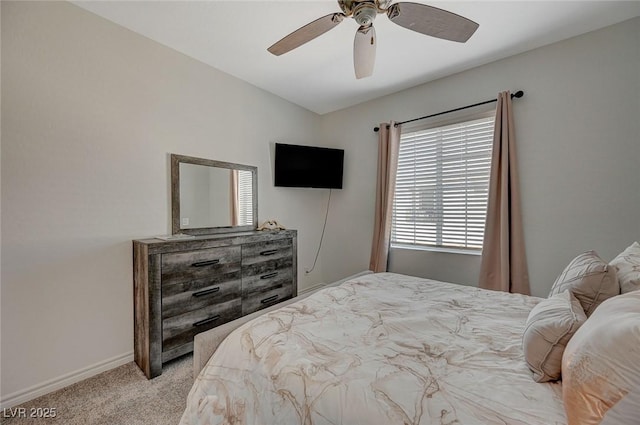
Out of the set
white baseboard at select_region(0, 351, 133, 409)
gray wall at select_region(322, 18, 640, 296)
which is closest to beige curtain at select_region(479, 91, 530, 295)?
gray wall at select_region(322, 18, 640, 296)

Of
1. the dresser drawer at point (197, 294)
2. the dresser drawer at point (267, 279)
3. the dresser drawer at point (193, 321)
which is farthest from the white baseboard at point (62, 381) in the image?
the dresser drawer at point (267, 279)

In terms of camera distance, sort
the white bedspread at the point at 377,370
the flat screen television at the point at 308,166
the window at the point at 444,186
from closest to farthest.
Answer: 1. the white bedspread at the point at 377,370
2. the window at the point at 444,186
3. the flat screen television at the point at 308,166

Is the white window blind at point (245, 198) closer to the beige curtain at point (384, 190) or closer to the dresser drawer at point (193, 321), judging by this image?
the dresser drawer at point (193, 321)

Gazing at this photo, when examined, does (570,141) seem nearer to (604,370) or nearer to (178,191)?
(604,370)

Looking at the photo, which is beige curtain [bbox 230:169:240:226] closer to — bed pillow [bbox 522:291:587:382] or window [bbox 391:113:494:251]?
window [bbox 391:113:494:251]

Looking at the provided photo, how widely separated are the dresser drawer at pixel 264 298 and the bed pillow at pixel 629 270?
2.49 metres

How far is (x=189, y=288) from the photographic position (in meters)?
2.10

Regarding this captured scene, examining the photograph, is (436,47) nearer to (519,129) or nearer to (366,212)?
(519,129)

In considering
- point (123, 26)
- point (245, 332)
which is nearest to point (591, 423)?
point (245, 332)

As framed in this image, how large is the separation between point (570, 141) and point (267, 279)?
9.88 ft

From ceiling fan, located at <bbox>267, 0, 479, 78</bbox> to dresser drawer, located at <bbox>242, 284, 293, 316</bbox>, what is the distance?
2.18 m

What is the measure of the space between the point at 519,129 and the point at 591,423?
2.54m

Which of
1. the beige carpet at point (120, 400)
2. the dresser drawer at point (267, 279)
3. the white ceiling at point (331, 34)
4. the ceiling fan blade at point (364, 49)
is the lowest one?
the beige carpet at point (120, 400)

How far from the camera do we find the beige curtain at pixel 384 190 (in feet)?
10.3
